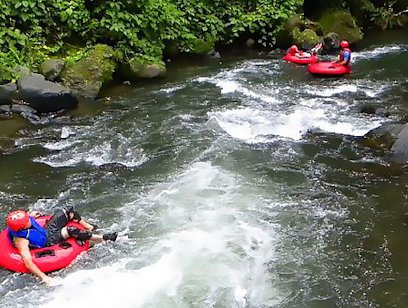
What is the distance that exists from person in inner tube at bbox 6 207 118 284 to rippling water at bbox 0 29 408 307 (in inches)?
6.5

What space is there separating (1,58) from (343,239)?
27.4 feet

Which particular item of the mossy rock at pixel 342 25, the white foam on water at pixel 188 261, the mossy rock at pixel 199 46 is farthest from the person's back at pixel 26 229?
the mossy rock at pixel 342 25

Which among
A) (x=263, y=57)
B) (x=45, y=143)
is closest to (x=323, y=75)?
(x=263, y=57)

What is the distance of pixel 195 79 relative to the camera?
13.5 m

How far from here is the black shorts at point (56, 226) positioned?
6.56 metres

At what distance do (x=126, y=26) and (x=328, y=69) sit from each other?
5150 millimetres

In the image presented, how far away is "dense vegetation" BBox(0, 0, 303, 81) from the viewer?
1257cm

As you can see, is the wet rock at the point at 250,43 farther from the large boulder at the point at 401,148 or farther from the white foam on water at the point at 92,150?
the large boulder at the point at 401,148

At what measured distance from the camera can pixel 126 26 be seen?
45.7ft

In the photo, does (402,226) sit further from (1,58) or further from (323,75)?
(1,58)

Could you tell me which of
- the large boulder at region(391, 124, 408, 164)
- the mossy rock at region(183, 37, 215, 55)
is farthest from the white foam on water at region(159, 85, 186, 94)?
the large boulder at region(391, 124, 408, 164)

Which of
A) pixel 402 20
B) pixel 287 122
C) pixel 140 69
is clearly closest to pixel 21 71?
pixel 140 69

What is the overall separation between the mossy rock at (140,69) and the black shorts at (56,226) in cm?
700

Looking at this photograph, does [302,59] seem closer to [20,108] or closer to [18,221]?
[20,108]
